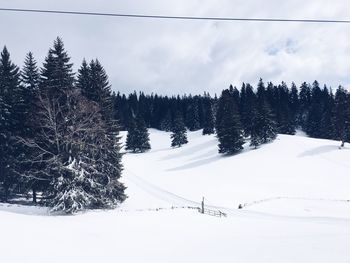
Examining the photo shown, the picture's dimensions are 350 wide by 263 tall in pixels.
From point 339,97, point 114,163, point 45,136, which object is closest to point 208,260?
point 45,136

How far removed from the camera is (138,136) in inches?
3583

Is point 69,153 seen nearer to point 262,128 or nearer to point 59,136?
point 59,136

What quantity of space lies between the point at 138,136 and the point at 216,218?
67799 mm

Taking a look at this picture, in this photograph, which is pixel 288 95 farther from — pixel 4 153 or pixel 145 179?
pixel 4 153

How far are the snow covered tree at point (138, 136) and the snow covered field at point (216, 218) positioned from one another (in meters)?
17.6

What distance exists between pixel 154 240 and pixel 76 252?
4137 mm

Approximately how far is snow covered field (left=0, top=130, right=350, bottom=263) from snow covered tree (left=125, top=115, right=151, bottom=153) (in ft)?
57.8

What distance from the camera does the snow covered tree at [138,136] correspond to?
90375mm

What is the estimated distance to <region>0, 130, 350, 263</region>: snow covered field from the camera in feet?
41.5

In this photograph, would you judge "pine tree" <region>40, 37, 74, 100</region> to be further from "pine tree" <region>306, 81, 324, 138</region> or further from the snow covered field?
"pine tree" <region>306, 81, 324, 138</region>

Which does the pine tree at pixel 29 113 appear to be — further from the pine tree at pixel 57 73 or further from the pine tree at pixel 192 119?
the pine tree at pixel 192 119

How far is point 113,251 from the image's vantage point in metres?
13.0

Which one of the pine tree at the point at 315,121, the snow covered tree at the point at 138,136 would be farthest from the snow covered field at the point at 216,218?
the pine tree at the point at 315,121

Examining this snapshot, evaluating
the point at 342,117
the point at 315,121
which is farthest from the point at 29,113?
Answer: the point at 315,121
